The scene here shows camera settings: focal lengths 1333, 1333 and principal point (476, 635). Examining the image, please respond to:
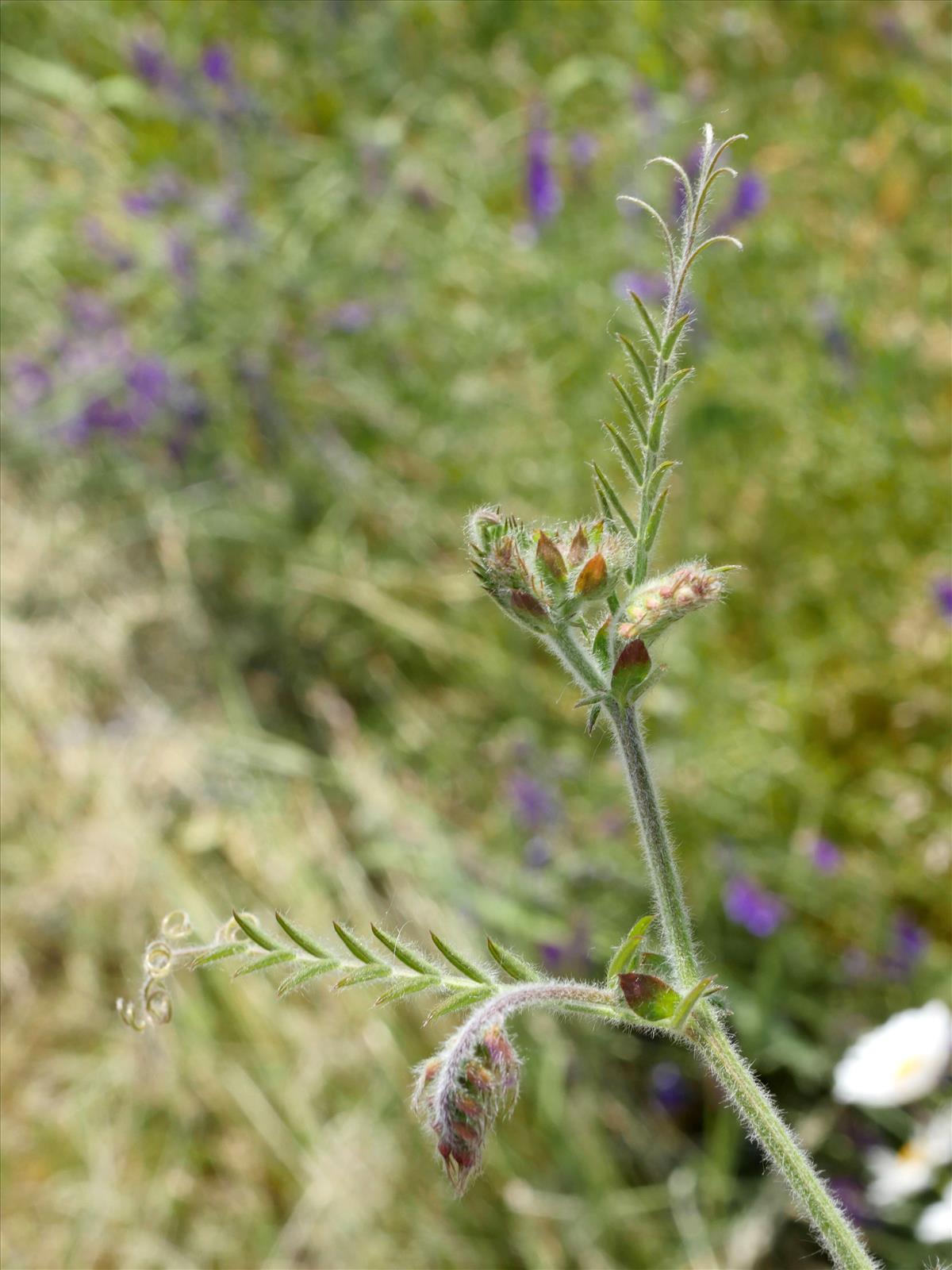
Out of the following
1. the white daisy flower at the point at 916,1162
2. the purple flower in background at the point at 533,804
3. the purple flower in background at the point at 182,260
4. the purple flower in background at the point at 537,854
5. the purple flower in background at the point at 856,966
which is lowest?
the white daisy flower at the point at 916,1162

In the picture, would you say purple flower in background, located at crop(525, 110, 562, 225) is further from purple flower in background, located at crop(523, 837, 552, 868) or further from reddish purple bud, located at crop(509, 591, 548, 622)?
reddish purple bud, located at crop(509, 591, 548, 622)

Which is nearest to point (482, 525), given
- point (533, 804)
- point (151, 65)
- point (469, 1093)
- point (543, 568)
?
point (543, 568)

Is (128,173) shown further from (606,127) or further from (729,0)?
(729,0)

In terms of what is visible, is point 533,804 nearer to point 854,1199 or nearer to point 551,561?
point 854,1199

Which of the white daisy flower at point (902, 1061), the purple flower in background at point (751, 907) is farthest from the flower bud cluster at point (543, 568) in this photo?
the purple flower in background at point (751, 907)

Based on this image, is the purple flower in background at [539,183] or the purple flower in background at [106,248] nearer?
the purple flower in background at [539,183]

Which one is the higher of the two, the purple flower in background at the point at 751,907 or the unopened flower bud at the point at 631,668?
the unopened flower bud at the point at 631,668

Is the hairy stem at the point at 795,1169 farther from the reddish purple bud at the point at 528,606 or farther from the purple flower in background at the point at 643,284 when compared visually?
the purple flower in background at the point at 643,284
